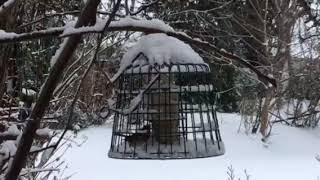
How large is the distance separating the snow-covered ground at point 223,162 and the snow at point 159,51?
12.7ft

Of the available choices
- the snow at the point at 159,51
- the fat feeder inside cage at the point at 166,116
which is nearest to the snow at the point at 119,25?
the snow at the point at 159,51

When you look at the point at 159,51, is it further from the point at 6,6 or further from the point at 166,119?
the point at 6,6

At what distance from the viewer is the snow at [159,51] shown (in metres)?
1.69

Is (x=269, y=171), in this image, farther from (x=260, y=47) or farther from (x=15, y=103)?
(x=15, y=103)

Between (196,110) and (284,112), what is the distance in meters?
7.47

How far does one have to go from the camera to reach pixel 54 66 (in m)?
0.80

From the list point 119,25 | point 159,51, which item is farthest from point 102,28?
point 159,51

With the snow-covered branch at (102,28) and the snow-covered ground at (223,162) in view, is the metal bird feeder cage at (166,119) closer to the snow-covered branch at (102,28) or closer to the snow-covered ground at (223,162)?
the snow-covered branch at (102,28)

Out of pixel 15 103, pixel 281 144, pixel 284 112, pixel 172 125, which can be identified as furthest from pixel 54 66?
pixel 284 112

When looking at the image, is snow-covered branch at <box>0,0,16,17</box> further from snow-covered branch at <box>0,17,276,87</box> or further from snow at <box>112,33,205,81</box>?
snow at <box>112,33,205,81</box>

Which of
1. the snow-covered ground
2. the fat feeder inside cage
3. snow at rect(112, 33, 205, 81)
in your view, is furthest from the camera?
the snow-covered ground

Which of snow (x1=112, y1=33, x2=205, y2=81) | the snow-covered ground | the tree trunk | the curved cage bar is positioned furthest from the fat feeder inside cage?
the snow-covered ground

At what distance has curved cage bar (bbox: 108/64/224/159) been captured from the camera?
2.43 metres

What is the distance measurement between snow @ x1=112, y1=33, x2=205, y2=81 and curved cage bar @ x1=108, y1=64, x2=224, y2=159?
32cm
